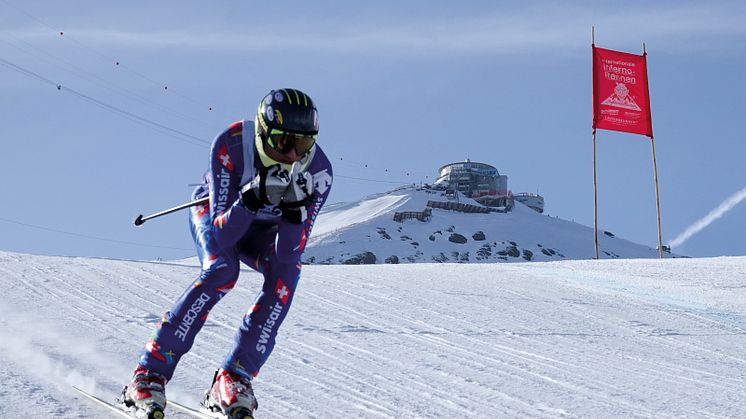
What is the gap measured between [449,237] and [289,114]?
7820 centimetres

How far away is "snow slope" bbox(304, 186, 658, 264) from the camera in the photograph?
247 ft

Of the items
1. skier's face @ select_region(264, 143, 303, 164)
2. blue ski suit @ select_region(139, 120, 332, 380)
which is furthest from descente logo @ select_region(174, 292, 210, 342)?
skier's face @ select_region(264, 143, 303, 164)

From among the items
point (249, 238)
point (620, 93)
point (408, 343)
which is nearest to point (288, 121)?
point (249, 238)

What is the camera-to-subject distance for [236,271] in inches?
182

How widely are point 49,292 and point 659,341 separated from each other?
22.6 ft

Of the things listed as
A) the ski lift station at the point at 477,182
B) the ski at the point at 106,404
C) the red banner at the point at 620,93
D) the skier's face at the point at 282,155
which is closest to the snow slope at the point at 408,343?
the ski at the point at 106,404

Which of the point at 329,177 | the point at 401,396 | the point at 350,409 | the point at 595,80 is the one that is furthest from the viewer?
the point at 595,80

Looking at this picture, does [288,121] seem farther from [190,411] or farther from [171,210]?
[190,411]

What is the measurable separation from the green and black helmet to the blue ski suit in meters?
0.11

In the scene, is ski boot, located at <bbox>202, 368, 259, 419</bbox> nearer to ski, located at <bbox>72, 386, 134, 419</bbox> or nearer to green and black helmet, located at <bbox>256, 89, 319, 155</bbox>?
ski, located at <bbox>72, 386, 134, 419</bbox>

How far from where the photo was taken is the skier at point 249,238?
14.3 ft

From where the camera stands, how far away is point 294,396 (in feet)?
19.2

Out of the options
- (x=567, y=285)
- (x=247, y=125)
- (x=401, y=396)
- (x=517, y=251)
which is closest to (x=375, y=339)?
(x=401, y=396)

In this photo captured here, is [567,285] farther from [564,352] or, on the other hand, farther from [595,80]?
[595,80]
